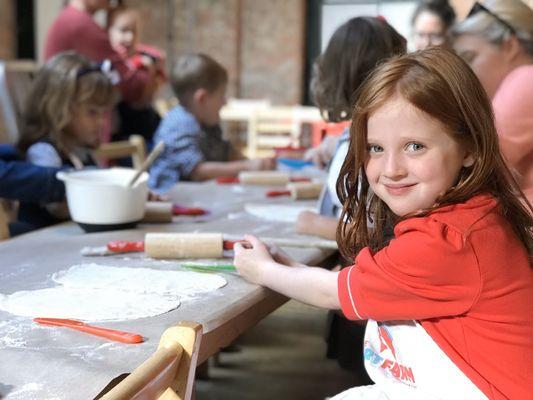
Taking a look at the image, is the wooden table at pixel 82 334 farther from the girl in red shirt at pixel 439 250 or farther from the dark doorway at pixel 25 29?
the dark doorway at pixel 25 29

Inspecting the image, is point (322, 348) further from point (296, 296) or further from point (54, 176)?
point (296, 296)

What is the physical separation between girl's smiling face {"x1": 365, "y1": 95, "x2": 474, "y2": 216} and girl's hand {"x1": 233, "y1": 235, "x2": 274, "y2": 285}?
0.88 feet

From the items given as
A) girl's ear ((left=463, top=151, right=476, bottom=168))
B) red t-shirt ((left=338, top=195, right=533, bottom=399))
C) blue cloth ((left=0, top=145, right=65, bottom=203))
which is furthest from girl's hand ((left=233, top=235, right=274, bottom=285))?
blue cloth ((left=0, top=145, right=65, bottom=203))

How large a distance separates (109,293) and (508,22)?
1.27 meters

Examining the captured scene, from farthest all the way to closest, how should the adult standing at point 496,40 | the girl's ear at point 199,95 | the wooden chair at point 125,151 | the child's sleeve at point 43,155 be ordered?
the girl's ear at point 199,95 < the wooden chair at point 125,151 < the child's sleeve at point 43,155 < the adult standing at point 496,40

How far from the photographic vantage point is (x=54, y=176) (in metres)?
1.78

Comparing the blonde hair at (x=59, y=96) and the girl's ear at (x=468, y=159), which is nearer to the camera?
the girl's ear at (x=468, y=159)

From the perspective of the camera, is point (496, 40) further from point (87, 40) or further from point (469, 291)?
point (87, 40)

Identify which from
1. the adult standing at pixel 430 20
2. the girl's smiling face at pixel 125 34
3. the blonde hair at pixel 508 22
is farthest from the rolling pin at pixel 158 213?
the girl's smiling face at pixel 125 34

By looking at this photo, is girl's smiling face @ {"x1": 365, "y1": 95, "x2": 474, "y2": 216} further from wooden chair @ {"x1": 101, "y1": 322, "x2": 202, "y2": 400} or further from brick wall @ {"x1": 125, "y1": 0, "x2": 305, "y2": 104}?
brick wall @ {"x1": 125, "y1": 0, "x2": 305, "y2": 104}

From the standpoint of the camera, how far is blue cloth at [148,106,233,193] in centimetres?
272

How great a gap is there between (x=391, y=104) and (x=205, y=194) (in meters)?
1.21

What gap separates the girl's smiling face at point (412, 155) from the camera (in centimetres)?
103

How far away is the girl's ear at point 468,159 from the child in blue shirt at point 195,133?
161 centimetres
